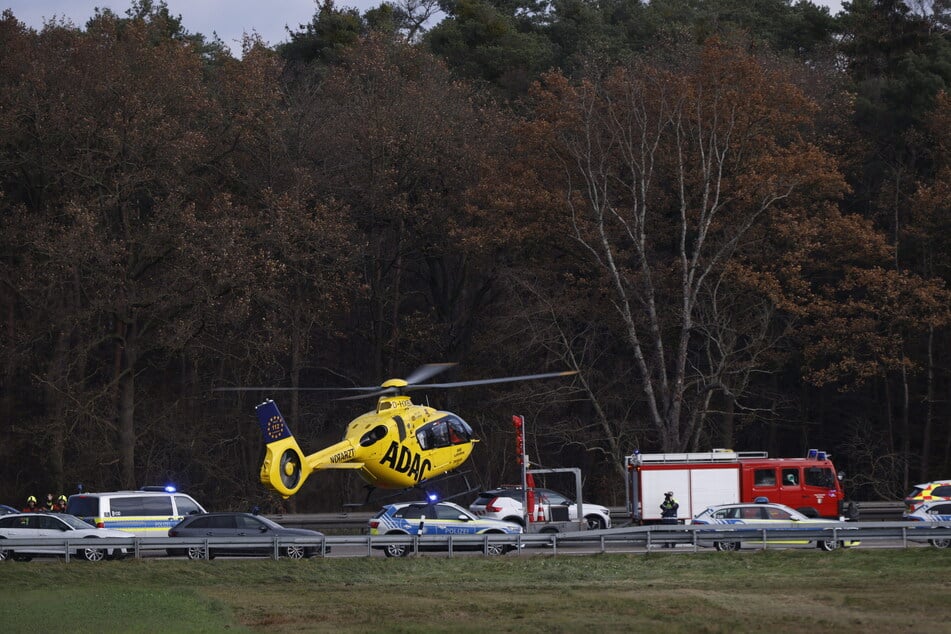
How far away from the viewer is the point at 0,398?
49125mm

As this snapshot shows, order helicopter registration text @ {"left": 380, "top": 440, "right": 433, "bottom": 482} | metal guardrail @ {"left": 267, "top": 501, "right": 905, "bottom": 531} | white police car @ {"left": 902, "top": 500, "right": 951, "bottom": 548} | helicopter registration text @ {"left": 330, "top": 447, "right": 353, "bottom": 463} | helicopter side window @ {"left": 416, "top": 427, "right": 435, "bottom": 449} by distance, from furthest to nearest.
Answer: metal guardrail @ {"left": 267, "top": 501, "right": 905, "bottom": 531} < white police car @ {"left": 902, "top": 500, "right": 951, "bottom": 548} < helicopter side window @ {"left": 416, "top": 427, "right": 435, "bottom": 449} < helicopter registration text @ {"left": 380, "top": 440, "right": 433, "bottom": 482} < helicopter registration text @ {"left": 330, "top": 447, "right": 353, "bottom": 463}

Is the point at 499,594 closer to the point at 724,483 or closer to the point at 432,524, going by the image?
the point at 432,524

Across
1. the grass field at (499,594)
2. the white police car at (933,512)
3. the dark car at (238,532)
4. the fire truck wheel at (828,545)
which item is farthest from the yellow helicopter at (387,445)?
the white police car at (933,512)

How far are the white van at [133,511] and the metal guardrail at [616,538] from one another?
2.84 feet

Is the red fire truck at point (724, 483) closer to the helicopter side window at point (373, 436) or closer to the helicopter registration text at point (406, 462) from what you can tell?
the helicopter registration text at point (406, 462)

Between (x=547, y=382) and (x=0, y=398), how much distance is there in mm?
21236

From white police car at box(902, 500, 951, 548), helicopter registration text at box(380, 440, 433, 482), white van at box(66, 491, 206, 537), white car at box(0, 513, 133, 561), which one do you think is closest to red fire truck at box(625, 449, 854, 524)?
white police car at box(902, 500, 951, 548)

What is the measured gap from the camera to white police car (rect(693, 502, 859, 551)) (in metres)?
31.1

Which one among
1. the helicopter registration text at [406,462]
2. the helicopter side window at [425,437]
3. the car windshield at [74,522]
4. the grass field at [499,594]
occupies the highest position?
the helicopter side window at [425,437]

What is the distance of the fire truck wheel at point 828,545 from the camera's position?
3086 cm

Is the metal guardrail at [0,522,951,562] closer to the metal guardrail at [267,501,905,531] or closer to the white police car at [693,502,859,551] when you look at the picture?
the white police car at [693,502,859,551]

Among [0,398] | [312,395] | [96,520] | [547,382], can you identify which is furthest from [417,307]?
[96,520]

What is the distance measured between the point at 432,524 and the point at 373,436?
9.19 feet

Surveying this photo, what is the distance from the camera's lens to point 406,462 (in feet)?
Answer: 103
